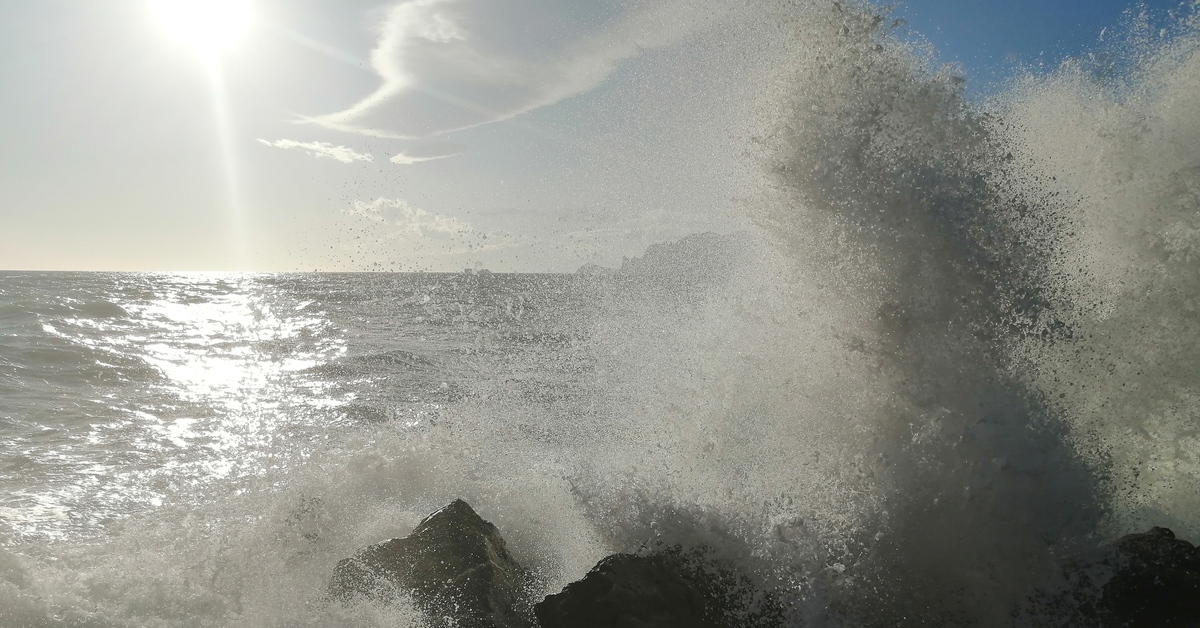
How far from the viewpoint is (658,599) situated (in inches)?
161

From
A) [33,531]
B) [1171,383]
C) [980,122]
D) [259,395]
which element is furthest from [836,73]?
[259,395]

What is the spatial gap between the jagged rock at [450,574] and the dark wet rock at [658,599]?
0.28 meters

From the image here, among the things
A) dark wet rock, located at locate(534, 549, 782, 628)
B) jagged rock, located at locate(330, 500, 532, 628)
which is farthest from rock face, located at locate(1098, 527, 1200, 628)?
jagged rock, located at locate(330, 500, 532, 628)

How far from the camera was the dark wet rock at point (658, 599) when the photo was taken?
4.00 m

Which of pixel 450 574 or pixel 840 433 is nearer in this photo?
pixel 450 574

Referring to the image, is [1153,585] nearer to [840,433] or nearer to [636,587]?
[840,433]

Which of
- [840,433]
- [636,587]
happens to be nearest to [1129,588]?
[840,433]

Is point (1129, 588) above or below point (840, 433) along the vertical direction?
below

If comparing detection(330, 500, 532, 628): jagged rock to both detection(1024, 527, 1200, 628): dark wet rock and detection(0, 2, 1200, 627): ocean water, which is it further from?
detection(1024, 527, 1200, 628): dark wet rock

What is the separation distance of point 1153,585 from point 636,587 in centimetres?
327

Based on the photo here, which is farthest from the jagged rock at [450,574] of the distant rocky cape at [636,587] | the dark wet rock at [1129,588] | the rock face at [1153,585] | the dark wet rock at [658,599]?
the rock face at [1153,585]

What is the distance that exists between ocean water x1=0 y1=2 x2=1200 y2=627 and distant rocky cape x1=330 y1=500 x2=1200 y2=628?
155 millimetres

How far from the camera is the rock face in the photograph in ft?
14.1

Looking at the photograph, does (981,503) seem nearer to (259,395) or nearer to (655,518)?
(655,518)
